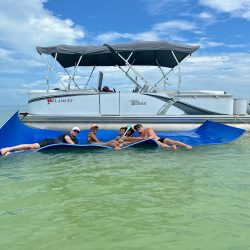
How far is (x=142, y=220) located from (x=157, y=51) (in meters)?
9.22

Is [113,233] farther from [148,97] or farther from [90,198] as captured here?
[148,97]

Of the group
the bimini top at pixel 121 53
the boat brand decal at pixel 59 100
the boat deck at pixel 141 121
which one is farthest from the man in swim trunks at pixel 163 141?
the boat brand decal at pixel 59 100

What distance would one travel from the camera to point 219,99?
12.3 m

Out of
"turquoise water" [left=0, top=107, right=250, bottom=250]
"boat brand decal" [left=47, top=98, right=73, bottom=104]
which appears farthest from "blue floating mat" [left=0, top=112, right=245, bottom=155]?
"boat brand decal" [left=47, top=98, right=73, bottom=104]

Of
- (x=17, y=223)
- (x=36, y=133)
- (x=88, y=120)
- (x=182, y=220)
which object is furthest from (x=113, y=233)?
(x=88, y=120)

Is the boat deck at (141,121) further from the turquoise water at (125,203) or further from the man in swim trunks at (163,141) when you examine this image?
the turquoise water at (125,203)

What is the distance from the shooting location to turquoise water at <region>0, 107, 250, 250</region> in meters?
3.70

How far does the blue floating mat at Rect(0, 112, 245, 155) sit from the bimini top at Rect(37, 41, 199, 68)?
9.18ft

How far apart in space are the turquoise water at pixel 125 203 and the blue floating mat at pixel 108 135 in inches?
50.5

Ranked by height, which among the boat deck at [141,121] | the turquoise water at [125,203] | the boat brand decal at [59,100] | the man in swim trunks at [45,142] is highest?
the boat brand decal at [59,100]

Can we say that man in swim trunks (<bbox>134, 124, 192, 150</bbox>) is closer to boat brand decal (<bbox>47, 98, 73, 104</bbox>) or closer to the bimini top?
the bimini top

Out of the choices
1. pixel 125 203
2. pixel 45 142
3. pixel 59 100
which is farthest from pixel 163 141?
pixel 125 203

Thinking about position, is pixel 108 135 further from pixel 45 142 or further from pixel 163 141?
pixel 45 142

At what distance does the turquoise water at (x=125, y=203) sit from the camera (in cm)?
370
